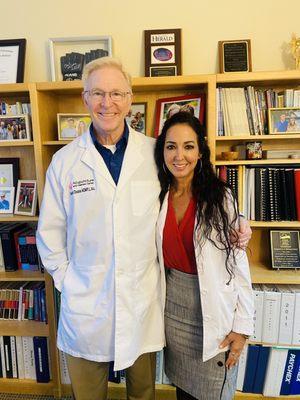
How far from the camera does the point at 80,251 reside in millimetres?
1173

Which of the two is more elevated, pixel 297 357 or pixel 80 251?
pixel 80 251

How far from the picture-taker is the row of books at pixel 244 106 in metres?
1.54

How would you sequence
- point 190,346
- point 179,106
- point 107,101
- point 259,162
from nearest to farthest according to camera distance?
point 107,101 → point 190,346 → point 259,162 → point 179,106

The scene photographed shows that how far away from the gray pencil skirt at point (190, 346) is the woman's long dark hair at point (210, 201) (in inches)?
6.9

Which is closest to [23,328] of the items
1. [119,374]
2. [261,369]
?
[119,374]

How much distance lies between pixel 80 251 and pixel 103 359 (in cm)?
44

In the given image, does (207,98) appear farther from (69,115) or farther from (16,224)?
(16,224)

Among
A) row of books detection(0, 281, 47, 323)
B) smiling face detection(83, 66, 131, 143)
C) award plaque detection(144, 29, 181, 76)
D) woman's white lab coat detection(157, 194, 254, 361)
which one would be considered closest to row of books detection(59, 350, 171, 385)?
row of books detection(0, 281, 47, 323)

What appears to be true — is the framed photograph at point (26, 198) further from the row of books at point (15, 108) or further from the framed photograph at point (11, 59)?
the framed photograph at point (11, 59)

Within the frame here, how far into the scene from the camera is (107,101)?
1.08 m

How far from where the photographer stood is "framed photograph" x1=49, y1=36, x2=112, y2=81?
1.65 metres

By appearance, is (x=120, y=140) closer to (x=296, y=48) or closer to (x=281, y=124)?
(x=281, y=124)

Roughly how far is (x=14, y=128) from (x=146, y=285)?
1.11 metres

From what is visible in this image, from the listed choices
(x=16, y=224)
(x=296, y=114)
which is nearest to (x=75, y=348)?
(x=16, y=224)
